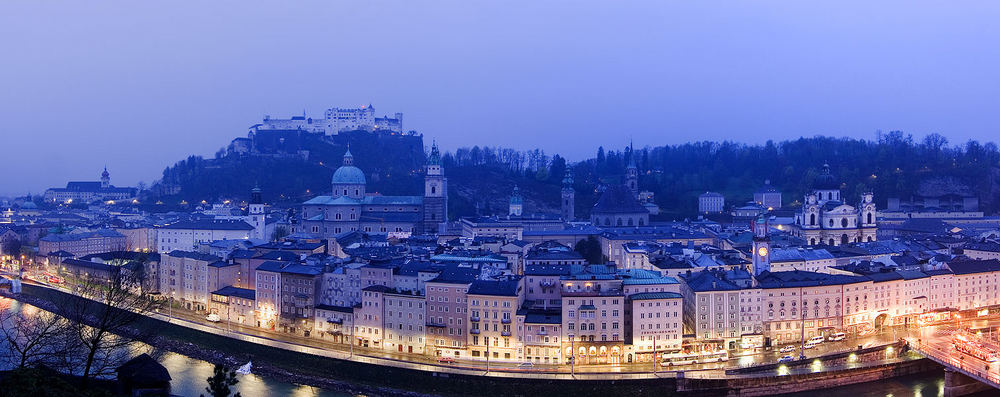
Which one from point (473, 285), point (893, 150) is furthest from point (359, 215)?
point (893, 150)

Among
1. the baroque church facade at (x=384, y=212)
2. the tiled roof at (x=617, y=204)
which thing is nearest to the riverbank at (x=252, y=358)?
the baroque church facade at (x=384, y=212)

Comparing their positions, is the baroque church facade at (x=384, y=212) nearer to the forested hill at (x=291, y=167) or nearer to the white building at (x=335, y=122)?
the forested hill at (x=291, y=167)

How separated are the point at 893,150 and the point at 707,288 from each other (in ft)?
171

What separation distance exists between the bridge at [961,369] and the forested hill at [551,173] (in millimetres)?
33016

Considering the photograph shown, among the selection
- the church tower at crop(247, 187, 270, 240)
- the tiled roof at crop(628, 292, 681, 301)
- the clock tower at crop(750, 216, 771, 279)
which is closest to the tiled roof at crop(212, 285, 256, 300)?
the tiled roof at crop(628, 292, 681, 301)

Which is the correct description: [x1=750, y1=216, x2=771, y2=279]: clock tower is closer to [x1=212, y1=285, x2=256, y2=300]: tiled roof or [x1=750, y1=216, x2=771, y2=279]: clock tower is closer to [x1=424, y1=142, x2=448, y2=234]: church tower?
[x1=212, y1=285, x2=256, y2=300]: tiled roof

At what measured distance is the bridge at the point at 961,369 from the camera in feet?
61.2

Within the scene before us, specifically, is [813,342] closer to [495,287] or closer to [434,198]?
[495,287]

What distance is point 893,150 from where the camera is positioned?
2665 inches

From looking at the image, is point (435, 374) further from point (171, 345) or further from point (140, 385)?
point (171, 345)

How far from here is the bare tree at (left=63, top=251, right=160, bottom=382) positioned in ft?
44.2

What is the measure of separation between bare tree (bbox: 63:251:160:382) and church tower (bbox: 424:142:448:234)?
47.7ft

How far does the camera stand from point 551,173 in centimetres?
6550

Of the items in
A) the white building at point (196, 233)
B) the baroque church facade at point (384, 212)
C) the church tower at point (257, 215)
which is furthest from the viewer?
the baroque church facade at point (384, 212)
